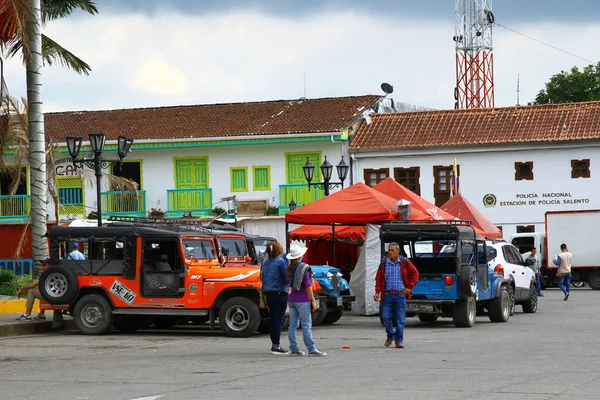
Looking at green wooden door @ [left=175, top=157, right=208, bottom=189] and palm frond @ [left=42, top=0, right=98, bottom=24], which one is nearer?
palm frond @ [left=42, top=0, right=98, bottom=24]

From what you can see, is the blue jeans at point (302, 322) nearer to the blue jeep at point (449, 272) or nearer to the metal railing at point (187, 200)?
the blue jeep at point (449, 272)

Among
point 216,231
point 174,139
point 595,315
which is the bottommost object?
point 595,315

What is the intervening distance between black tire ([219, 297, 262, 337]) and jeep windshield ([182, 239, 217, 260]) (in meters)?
1.18

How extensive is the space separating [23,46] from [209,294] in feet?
25.0

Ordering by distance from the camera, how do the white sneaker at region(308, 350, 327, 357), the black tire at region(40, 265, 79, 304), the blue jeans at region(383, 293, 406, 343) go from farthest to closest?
the black tire at region(40, 265, 79, 304), the blue jeans at region(383, 293, 406, 343), the white sneaker at region(308, 350, 327, 357)

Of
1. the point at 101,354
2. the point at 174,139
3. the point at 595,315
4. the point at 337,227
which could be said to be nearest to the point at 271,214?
the point at 174,139

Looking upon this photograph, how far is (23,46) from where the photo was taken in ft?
81.2

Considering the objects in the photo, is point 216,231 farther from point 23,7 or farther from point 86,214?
point 86,214

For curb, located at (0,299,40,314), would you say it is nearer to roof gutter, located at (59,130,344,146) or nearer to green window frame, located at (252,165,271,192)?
roof gutter, located at (59,130,344,146)

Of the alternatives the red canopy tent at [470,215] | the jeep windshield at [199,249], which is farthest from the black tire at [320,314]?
the red canopy tent at [470,215]

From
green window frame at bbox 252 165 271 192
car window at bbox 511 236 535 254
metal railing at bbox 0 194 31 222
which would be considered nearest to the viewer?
car window at bbox 511 236 535 254

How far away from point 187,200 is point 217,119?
4.16 meters

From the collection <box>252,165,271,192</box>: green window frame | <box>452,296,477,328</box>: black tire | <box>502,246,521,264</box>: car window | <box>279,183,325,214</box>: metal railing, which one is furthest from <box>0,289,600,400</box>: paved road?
<box>252,165,271,192</box>: green window frame

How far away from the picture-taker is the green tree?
247ft
